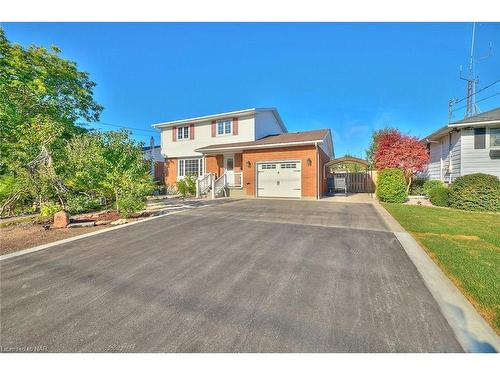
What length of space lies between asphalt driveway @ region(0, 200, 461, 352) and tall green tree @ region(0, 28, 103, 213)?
5024mm

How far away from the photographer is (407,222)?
7504mm

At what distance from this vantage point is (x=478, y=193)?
408 inches

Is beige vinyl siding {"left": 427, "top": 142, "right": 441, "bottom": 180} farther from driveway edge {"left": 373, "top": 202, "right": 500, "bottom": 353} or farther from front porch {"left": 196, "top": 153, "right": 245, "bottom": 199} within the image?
driveway edge {"left": 373, "top": 202, "right": 500, "bottom": 353}

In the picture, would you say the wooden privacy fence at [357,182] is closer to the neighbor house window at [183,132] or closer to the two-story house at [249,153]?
the two-story house at [249,153]

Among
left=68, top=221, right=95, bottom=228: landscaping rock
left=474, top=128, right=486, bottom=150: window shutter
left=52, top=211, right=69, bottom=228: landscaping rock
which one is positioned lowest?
left=68, top=221, right=95, bottom=228: landscaping rock

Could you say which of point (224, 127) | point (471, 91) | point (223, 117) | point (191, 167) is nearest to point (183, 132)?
point (191, 167)

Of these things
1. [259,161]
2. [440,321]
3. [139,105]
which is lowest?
[440,321]

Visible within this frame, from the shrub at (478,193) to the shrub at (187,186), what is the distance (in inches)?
614

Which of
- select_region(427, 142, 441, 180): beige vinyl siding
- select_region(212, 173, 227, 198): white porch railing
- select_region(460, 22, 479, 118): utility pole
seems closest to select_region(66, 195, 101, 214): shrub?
select_region(212, 173, 227, 198): white porch railing

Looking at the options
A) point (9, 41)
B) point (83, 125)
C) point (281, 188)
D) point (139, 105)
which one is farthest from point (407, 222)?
point (139, 105)

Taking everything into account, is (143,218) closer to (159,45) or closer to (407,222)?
(159,45)

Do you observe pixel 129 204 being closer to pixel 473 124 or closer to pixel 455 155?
pixel 473 124

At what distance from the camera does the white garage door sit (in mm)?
14617

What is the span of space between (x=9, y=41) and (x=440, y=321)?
65.7 ft
